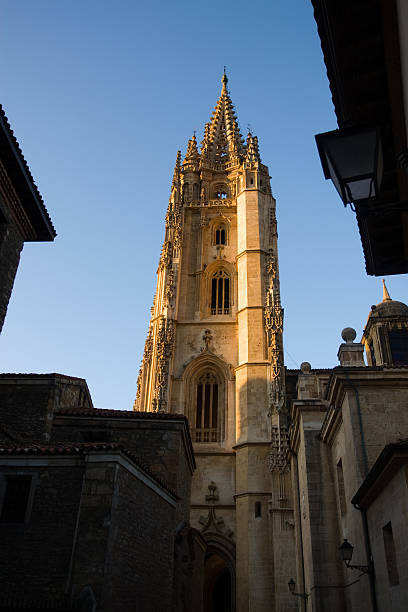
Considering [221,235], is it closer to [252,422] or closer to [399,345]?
[399,345]

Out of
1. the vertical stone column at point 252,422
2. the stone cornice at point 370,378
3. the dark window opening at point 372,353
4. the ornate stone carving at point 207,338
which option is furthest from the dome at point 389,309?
the stone cornice at point 370,378

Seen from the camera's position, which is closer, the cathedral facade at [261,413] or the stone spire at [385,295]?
the cathedral facade at [261,413]

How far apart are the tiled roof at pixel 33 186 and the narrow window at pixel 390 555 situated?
31.7 ft

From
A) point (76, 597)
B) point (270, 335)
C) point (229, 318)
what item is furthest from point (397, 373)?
point (229, 318)

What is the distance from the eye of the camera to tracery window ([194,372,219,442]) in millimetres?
29928

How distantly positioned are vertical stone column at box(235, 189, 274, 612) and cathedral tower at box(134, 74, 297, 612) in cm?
5

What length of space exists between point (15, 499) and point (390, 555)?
750cm

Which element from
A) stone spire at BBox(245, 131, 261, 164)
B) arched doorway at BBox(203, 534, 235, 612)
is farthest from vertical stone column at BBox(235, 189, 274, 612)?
stone spire at BBox(245, 131, 261, 164)

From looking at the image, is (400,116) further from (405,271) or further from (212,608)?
(212,608)

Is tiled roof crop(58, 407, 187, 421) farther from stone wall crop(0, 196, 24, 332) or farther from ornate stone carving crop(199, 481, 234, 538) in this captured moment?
ornate stone carving crop(199, 481, 234, 538)

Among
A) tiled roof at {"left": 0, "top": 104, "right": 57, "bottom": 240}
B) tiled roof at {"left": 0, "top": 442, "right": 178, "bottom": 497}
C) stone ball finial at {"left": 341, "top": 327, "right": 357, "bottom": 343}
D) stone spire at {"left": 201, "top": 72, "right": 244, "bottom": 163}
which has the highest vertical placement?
stone spire at {"left": 201, "top": 72, "right": 244, "bottom": 163}

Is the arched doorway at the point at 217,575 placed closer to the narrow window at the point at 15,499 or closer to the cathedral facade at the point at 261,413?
the cathedral facade at the point at 261,413

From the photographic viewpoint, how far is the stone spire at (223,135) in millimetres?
44500

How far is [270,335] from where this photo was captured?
30.6 metres
